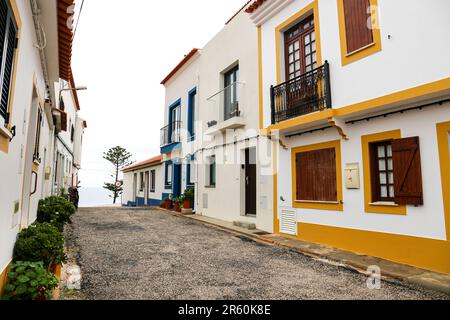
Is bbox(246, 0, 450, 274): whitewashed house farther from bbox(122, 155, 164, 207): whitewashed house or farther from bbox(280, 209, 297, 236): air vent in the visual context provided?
bbox(122, 155, 164, 207): whitewashed house

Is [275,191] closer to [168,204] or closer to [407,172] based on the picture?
[407,172]

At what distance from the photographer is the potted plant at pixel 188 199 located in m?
14.2

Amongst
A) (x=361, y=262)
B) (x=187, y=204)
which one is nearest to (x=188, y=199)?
(x=187, y=204)

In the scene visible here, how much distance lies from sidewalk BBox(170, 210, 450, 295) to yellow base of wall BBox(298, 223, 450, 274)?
162 millimetres

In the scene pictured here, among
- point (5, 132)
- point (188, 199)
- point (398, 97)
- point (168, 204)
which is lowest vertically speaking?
point (168, 204)

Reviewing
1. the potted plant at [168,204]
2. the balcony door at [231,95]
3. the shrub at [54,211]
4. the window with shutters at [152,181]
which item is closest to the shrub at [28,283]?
the shrub at [54,211]

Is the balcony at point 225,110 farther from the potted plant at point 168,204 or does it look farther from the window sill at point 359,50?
the potted plant at point 168,204

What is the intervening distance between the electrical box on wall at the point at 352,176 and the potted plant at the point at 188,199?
8.70 metres

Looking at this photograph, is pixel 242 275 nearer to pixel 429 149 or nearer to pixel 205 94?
pixel 429 149

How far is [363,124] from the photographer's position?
6.75 metres

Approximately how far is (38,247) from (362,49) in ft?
23.6

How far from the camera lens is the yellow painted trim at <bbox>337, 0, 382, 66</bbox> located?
6398 mm

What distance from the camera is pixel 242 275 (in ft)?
16.5

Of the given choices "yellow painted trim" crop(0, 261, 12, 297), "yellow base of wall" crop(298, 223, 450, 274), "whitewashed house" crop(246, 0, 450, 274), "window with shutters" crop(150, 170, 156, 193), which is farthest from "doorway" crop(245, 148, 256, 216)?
"window with shutters" crop(150, 170, 156, 193)
